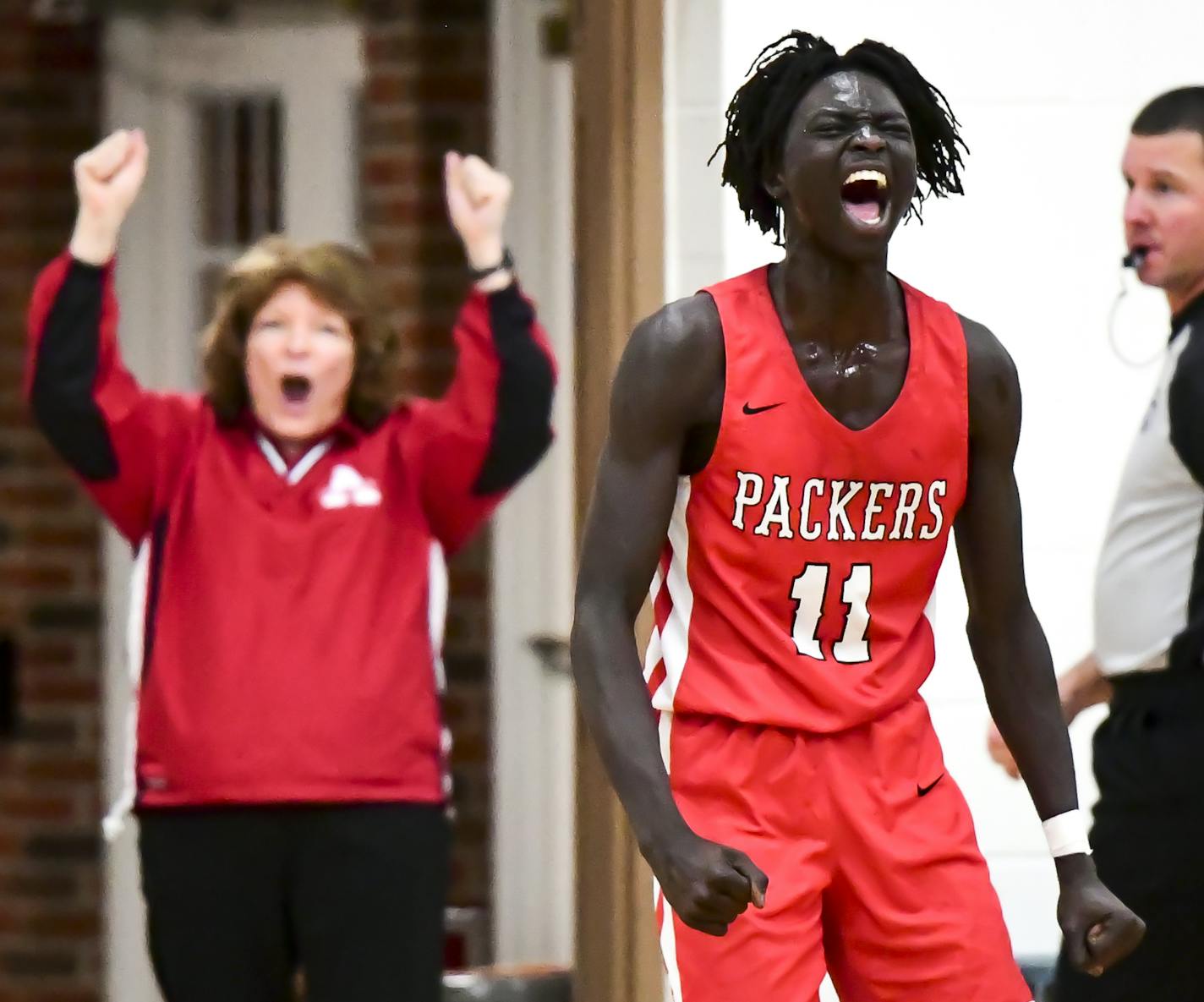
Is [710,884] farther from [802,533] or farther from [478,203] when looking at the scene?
[478,203]

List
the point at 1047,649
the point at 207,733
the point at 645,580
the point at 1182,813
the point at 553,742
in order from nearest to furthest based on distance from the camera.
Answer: the point at 645,580 → the point at 1047,649 → the point at 1182,813 → the point at 207,733 → the point at 553,742

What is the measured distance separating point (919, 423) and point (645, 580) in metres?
0.28

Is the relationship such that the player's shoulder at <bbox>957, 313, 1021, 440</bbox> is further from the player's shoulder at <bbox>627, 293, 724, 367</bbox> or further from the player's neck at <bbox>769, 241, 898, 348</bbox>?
the player's shoulder at <bbox>627, 293, 724, 367</bbox>

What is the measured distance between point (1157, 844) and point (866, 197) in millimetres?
994

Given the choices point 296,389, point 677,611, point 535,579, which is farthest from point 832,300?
point 535,579

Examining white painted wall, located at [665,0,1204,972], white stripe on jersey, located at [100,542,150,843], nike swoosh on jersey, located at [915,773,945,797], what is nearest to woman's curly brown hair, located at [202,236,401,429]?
white stripe on jersey, located at [100,542,150,843]

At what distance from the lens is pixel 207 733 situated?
2.79 metres

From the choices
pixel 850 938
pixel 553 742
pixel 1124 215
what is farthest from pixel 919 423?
pixel 553 742

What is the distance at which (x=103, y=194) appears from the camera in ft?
9.50

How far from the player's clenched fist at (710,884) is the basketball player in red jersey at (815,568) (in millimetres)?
97

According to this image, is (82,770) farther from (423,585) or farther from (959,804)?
(959,804)

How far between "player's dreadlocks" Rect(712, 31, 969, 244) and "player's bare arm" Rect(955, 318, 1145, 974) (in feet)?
0.60

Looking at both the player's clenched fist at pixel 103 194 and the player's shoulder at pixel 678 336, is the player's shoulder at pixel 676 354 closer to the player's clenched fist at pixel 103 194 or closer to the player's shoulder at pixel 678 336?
the player's shoulder at pixel 678 336

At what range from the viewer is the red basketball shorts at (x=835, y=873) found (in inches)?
71.1
